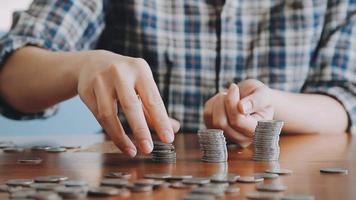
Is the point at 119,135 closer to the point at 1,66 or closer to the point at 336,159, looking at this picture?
the point at 336,159

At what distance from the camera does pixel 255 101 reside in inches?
51.4

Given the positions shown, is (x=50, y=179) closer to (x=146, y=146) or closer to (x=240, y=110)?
(x=146, y=146)

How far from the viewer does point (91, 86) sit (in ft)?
3.51

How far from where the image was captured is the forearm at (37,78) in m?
1.37

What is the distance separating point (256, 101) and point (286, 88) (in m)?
0.59

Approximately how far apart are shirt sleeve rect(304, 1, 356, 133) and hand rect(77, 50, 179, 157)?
877 millimetres

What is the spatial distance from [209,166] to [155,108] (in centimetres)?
14

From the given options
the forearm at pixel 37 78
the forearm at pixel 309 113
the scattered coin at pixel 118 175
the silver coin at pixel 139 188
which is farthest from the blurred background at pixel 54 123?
the silver coin at pixel 139 188

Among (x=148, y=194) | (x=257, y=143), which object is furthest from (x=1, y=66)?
(x=148, y=194)

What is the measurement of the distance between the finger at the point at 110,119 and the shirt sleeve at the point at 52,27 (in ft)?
2.16

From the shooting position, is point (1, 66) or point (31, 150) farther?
point (1, 66)

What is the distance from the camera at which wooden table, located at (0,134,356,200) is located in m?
0.72

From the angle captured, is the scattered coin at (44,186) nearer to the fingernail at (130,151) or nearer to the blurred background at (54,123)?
the fingernail at (130,151)

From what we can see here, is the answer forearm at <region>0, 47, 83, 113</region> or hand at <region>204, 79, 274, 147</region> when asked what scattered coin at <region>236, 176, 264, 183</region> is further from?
forearm at <region>0, 47, 83, 113</region>
